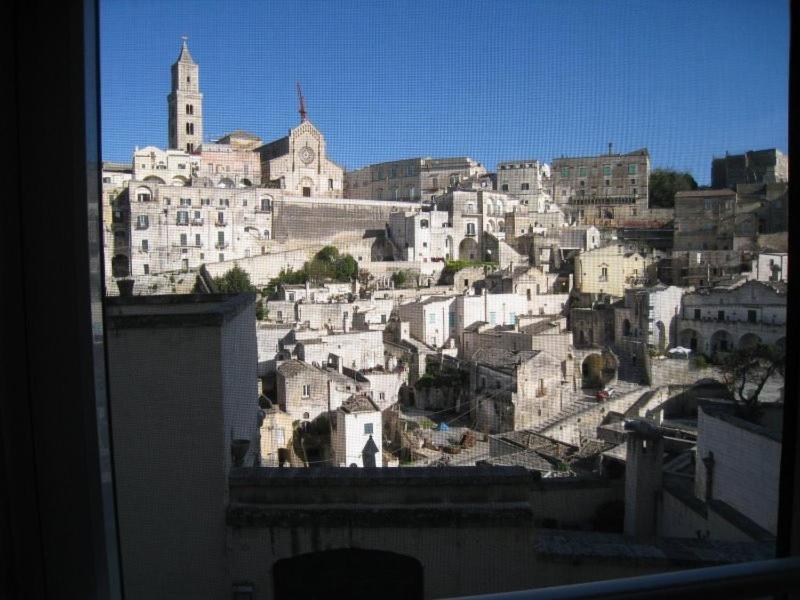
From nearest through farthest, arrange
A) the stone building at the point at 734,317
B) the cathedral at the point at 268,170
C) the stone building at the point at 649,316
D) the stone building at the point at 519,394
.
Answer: the stone building at the point at 734,317 → the stone building at the point at 519,394 → the stone building at the point at 649,316 → the cathedral at the point at 268,170

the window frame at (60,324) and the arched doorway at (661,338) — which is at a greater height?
the window frame at (60,324)

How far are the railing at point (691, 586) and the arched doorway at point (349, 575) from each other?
2.32ft

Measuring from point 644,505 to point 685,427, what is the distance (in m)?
0.68

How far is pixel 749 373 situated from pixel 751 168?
60 cm

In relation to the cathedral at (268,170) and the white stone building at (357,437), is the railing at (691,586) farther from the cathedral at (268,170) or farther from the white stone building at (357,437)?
the cathedral at (268,170)

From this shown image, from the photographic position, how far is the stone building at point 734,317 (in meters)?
1.08

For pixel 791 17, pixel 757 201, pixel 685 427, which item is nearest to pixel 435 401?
pixel 685 427

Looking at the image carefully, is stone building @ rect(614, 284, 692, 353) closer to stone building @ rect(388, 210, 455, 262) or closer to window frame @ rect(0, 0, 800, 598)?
window frame @ rect(0, 0, 800, 598)

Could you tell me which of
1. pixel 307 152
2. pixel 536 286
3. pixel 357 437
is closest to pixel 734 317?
pixel 357 437

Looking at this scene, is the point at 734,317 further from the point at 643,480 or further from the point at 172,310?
the point at 172,310

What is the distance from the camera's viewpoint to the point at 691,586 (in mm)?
529

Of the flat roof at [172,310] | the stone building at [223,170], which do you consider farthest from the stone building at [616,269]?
the stone building at [223,170]

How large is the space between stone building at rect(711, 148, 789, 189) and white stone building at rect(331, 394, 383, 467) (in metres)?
1.19

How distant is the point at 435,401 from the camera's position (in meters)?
3.30
